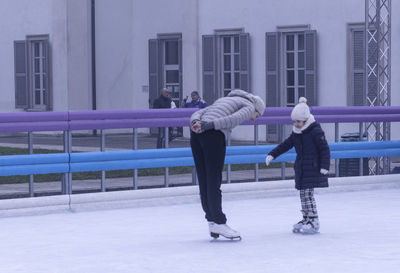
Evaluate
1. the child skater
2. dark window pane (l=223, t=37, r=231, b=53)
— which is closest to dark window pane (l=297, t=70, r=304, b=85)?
dark window pane (l=223, t=37, r=231, b=53)

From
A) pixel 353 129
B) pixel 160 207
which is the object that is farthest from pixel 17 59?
pixel 160 207

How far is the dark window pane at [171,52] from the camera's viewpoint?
32969mm

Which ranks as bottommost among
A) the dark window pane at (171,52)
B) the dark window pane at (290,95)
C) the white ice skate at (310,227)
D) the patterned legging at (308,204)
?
the white ice skate at (310,227)

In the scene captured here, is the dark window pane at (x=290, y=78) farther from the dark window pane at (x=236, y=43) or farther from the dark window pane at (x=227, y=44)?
the dark window pane at (x=227, y=44)

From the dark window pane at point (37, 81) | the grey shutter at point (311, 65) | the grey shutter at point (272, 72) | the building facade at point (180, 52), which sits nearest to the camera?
the building facade at point (180, 52)

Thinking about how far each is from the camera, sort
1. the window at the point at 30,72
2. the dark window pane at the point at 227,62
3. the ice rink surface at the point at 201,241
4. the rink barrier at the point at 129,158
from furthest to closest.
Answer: the window at the point at 30,72 < the dark window pane at the point at 227,62 < the rink barrier at the point at 129,158 < the ice rink surface at the point at 201,241

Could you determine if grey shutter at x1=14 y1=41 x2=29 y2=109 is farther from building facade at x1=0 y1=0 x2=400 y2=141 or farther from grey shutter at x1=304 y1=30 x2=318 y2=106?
grey shutter at x1=304 y1=30 x2=318 y2=106

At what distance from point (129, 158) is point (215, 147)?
3.08 metres

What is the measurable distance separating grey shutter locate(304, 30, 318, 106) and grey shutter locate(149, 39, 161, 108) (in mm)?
6234

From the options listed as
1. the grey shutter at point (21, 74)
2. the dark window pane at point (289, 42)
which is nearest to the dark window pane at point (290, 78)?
the dark window pane at point (289, 42)

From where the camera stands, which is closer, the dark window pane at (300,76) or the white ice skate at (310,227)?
the white ice skate at (310,227)

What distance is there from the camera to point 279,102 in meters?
28.9

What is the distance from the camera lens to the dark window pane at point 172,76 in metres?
33.0

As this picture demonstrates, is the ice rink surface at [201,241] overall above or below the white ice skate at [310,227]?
below
